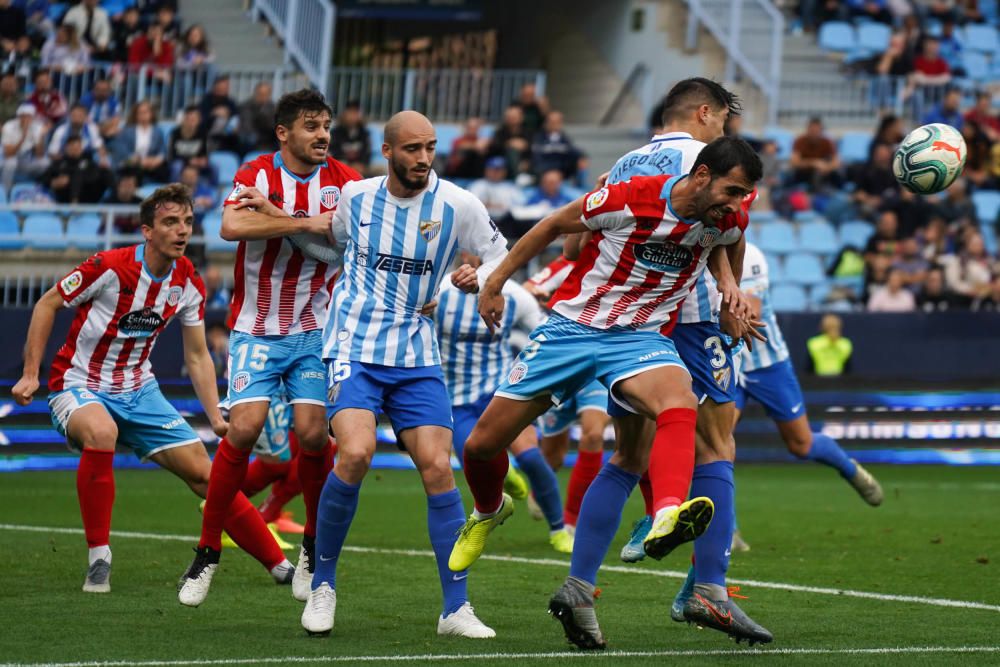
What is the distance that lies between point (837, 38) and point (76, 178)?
12.9 m

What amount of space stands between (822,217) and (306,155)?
14.4 metres

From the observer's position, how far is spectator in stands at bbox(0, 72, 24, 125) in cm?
1888

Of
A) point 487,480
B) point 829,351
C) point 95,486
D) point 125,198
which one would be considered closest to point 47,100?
point 125,198

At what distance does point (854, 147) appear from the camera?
2288cm

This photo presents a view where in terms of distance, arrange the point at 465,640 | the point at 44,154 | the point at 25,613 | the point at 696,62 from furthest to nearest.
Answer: the point at 696,62 → the point at 44,154 → the point at 25,613 → the point at 465,640

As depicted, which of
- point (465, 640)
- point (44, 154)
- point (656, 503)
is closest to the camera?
point (656, 503)

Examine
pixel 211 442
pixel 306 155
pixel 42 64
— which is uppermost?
pixel 42 64

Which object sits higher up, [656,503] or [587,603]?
[656,503]

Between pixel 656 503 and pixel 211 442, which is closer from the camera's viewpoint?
pixel 656 503

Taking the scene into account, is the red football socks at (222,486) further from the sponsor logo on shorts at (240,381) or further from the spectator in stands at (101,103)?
the spectator in stands at (101,103)

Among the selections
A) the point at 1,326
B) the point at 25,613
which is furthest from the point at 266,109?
the point at 25,613

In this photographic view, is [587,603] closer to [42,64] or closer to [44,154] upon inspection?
[44,154]

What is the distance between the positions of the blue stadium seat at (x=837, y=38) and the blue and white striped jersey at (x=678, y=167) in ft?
63.4

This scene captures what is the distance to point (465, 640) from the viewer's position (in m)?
6.72
